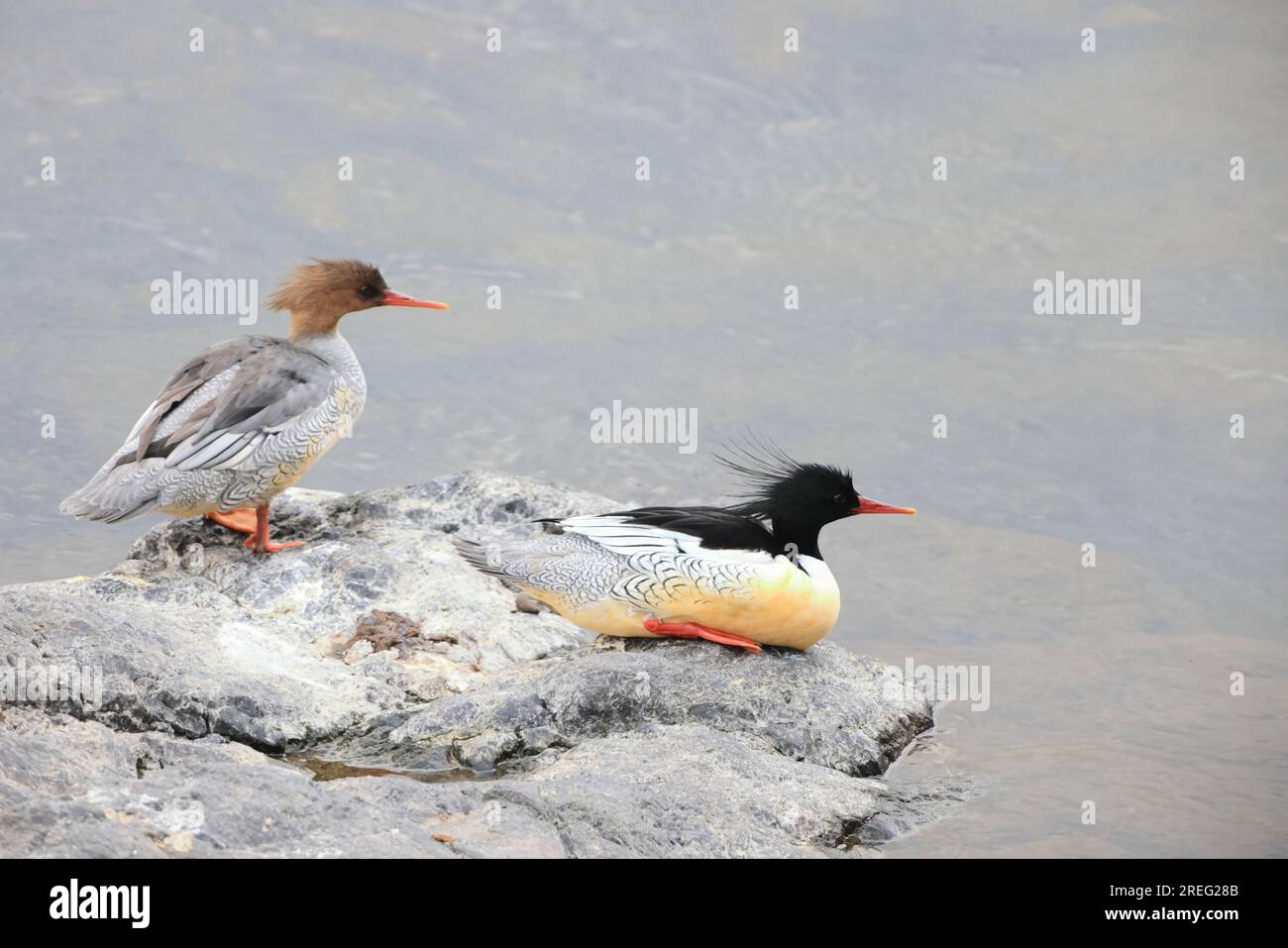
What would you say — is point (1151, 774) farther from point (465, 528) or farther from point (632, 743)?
point (465, 528)

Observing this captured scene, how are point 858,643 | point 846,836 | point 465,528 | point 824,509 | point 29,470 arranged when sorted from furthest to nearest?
1. point 29,470
2. point 858,643
3. point 465,528
4. point 824,509
5. point 846,836

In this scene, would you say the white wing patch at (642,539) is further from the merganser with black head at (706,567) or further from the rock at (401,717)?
the rock at (401,717)

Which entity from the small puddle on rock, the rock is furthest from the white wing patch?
the small puddle on rock

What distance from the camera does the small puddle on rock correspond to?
560 centimetres

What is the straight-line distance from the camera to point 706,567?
6191 mm

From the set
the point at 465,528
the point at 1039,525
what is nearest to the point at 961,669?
the point at 1039,525

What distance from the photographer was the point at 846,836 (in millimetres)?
5375

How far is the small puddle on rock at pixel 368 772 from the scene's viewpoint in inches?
221

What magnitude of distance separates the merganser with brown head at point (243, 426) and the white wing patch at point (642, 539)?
6.02 feet

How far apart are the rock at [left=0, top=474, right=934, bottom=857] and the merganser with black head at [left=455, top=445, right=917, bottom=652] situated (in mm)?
162

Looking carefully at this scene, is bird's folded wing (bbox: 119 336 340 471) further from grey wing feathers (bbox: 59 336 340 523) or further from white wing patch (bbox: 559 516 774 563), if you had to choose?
white wing patch (bbox: 559 516 774 563)

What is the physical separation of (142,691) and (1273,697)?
19.1 ft

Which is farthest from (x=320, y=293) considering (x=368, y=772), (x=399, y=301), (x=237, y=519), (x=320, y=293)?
(x=368, y=772)

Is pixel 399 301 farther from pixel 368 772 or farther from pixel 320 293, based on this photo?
pixel 368 772
